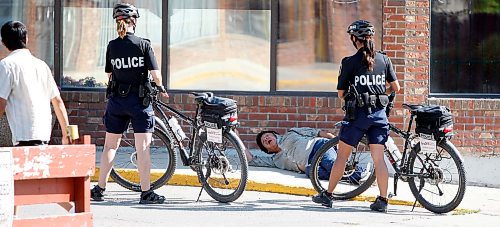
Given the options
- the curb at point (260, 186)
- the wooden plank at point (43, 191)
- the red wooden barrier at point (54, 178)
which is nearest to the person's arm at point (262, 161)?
the curb at point (260, 186)

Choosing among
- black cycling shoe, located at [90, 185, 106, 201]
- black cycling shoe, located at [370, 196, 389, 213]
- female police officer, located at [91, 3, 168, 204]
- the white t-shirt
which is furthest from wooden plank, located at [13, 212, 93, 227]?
black cycling shoe, located at [370, 196, 389, 213]

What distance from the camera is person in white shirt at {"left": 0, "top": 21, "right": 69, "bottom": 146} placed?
8984 mm

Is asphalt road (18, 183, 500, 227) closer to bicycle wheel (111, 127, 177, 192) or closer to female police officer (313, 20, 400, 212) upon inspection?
bicycle wheel (111, 127, 177, 192)

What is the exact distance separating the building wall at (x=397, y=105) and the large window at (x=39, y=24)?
677 millimetres

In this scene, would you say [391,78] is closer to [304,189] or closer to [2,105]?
[304,189]

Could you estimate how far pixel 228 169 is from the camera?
11633 mm

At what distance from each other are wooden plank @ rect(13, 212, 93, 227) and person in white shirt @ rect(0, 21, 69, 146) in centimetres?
76

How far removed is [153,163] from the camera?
13.1 metres

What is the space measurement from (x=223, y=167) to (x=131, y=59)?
1.41 meters

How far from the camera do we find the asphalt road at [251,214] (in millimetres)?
10633

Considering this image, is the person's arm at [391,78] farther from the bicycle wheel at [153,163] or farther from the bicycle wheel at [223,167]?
the bicycle wheel at [153,163]

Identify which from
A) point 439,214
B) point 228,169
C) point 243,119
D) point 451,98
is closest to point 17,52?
point 228,169

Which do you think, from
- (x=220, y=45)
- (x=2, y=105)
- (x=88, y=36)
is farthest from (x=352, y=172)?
(x=88, y=36)

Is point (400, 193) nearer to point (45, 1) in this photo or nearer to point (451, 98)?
point (451, 98)
